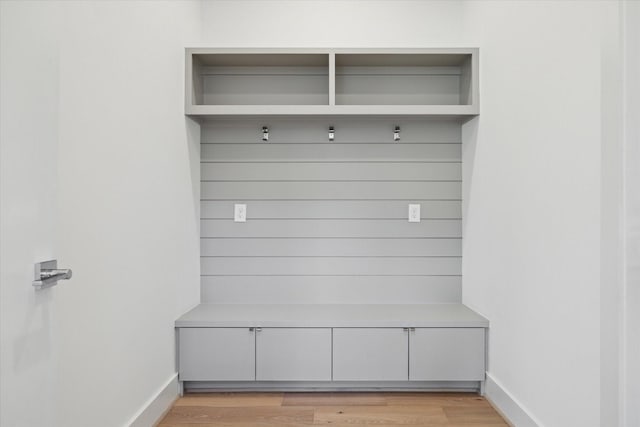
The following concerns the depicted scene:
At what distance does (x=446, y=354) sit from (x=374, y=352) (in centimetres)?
46

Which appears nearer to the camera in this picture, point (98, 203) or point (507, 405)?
point (98, 203)

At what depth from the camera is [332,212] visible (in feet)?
10.8

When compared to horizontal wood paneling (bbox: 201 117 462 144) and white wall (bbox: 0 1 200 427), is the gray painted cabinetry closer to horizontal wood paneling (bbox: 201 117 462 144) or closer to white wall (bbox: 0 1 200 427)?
horizontal wood paneling (bbox: 201 117 462 144)

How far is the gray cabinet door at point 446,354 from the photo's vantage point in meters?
2.81

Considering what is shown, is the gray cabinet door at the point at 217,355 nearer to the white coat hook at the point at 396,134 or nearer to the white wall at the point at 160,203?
the white wall at the point at 160,203

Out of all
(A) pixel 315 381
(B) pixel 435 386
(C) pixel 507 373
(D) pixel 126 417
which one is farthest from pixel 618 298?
(D) pixel 126 417

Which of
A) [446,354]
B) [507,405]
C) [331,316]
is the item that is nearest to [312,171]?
[331,316]

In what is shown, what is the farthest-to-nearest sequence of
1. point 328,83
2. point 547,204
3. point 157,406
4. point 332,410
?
point 328,83
point 332,410
point 157,406
point 547,204

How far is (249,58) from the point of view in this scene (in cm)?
305

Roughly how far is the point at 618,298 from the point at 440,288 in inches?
71.2

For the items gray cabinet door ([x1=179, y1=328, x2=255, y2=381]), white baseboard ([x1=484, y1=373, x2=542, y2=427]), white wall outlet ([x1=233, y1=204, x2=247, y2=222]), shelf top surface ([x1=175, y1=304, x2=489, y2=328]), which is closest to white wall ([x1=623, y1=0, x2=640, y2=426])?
white baseboard ([x1=484, y1=373, x2=542, y2=427])

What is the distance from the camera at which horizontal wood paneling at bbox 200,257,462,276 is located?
→ 3.29 meters

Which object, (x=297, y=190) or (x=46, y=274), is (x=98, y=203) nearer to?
(x=46, y=274)

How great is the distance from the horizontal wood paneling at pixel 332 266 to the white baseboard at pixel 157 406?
834mm
